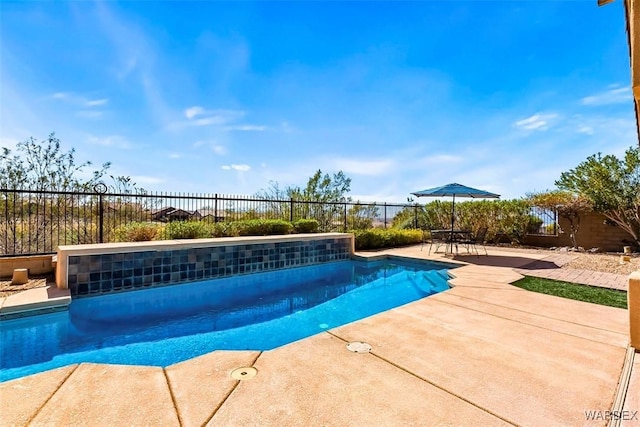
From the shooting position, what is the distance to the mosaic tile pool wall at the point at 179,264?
5.06 meters

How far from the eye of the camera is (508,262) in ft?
24.0

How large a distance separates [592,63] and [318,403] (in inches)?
391

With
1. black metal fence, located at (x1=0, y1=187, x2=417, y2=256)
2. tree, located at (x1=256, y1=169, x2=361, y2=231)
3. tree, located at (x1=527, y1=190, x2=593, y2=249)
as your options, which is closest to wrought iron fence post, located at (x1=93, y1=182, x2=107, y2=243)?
black metal fence, located at (x1=0, y1=187, x2=417, y2=256)

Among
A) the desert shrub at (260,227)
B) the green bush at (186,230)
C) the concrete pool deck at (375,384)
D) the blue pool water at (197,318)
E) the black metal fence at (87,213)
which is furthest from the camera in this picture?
the desert shrub at (260,227)

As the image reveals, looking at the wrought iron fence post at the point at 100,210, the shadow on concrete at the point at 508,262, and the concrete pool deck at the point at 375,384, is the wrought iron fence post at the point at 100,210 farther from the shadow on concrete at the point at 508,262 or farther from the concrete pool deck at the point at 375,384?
the shadow on concrete at the point at 508,262

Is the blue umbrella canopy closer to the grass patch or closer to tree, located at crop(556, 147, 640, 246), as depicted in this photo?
the grass patch

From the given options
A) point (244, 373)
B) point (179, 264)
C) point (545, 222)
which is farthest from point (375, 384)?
point (545, 222)

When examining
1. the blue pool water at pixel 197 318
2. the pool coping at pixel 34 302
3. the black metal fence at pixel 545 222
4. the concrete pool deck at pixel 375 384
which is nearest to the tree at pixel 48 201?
the pool coping at pixel 34 302

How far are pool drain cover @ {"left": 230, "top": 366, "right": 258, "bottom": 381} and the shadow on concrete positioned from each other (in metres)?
6.49

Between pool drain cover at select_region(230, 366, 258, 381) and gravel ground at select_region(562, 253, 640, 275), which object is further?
gravel ground at select_region(562, 253, 640, 275)

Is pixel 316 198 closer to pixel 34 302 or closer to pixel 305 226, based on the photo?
pixel 305 226

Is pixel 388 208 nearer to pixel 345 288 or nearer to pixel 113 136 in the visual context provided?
pixel 345 288

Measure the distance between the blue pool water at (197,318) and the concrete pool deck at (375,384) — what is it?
3.54 ft

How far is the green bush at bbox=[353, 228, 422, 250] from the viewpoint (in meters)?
9.96
